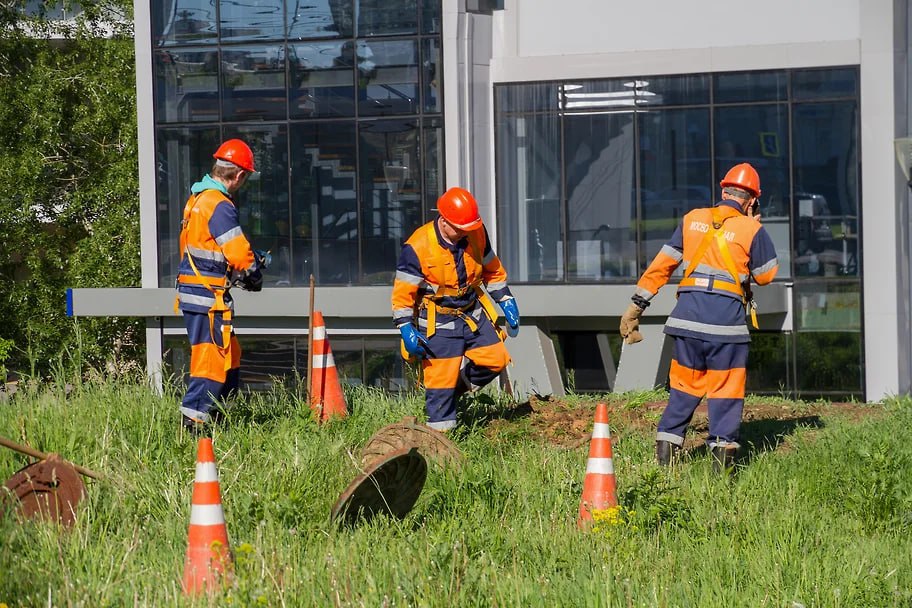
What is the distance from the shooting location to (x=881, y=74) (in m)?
17.7

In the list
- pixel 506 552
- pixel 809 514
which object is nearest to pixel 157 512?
pixel 506 552

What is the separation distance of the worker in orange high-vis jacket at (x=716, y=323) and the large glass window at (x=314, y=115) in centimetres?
1108

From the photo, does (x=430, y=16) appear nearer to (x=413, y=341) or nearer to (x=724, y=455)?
(x=413, y=341)

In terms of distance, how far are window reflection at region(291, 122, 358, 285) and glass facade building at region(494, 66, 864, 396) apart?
223cm

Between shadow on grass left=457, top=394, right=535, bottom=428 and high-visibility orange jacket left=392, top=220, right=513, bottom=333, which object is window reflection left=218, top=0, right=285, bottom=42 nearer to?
shadow on grass left=457, top=394, right=535, bottom=428

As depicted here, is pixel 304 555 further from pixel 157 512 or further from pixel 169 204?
pixel 169 204

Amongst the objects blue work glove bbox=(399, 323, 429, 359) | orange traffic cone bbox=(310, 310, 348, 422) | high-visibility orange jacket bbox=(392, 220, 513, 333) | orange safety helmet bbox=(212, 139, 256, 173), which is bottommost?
orange traffic cone bbox=(310, 310, 348, 422)

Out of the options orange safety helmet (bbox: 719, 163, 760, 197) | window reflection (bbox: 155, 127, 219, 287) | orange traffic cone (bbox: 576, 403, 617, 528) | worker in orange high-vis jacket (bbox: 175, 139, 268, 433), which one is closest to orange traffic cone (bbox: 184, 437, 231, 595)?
orange traffic cone (bbox: 576, 403, 617, 528)

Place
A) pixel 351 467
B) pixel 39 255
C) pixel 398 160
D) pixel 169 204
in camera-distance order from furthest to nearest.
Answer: pixel 39 255
pixel 169 204
pixel 398 160
pixel 351 467

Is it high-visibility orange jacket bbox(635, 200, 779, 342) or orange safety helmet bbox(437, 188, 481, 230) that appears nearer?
high-visibility orange jacket bbox(635, 200, 779, 342)

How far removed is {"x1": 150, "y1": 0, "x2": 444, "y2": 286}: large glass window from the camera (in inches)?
750

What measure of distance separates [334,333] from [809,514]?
13.6 metres

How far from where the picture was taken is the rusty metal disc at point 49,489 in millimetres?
5852

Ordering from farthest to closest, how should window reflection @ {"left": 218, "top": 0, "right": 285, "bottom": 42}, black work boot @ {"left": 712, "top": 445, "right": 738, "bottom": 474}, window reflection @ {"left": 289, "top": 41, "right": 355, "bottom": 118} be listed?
window reflection @ {"left": 218, "top": 0, "right": 285, "bottom": 42}, window reflection @ {"left": 289, "top": 41, "right": 355, "bottom": 118}, black work boot @ {"left": 712, "top": 445, "right": 738, "bottom": 474}
